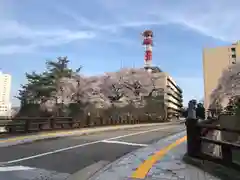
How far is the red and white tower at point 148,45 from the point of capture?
92812 mm

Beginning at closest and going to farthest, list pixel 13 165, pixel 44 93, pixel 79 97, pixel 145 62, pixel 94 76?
pixel 13 165 < pixel 44 93 < pixel 79 97 < pixel 94 76 < pixel 145 62

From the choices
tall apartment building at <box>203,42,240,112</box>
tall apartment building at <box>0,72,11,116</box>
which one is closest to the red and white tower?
tall apartment building at <box>203,42,240,112</box>

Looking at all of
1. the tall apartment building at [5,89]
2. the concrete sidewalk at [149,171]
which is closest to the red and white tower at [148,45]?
the tall apartment building at [5,89]

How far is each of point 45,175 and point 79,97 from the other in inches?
1250

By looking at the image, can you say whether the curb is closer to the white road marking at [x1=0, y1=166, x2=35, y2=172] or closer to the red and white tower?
the white road marking at [x1=0, y1=166, x2=35, y2=172]

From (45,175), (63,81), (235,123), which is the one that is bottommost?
(45,175)

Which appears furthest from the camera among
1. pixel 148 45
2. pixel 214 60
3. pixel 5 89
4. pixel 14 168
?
pixel 148 45

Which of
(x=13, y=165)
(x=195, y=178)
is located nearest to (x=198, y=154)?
(x=195, y=178)

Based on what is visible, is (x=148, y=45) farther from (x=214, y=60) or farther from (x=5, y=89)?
(x=5, y=89)

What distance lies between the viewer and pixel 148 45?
94.2m

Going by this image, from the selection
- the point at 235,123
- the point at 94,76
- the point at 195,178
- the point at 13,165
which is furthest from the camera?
the point at 94,76

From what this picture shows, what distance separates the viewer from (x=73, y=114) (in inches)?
1341

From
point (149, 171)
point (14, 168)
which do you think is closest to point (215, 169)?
point (149, 171)

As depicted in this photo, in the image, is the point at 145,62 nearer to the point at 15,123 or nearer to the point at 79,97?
the point at 79,97
